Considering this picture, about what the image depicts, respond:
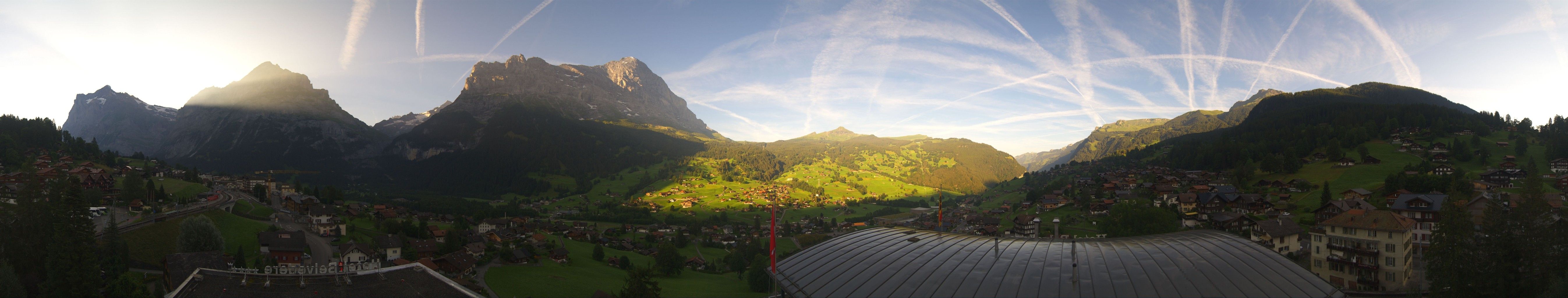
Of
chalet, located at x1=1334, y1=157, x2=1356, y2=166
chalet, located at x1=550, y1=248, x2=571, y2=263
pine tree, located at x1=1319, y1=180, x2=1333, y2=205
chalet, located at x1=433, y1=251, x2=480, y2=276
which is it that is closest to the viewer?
chalet, located at x1=433, y1=251, x2=480, y2=276

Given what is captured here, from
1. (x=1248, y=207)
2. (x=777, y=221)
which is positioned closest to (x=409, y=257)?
(x=777, y=221)

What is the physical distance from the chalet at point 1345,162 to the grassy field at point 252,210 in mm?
156910

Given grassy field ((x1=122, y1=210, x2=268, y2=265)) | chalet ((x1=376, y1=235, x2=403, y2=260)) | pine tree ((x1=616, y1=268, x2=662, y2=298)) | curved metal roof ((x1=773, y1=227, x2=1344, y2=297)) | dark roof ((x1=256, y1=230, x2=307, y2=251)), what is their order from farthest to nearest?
chalet ((x1=376, y1=235, x2=403, y2=260))
dark roof ((x1=256, y1=230, x2=307, y2=251))
grassy field ((x1=122, y1=210, x2=268, y2=265))
pine tree ((x1=616, y1=268, x2=662, y2=298))
curved metal roof ((x1=773, y1=227, x2=1344, y2=297))

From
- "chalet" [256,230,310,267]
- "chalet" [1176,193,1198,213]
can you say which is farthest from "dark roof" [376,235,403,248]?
"chalet" [1176,193,1198,213]

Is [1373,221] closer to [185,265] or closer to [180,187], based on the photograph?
[185,265]

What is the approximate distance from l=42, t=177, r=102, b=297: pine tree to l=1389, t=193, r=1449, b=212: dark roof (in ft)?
323

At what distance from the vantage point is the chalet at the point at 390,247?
55.6 m

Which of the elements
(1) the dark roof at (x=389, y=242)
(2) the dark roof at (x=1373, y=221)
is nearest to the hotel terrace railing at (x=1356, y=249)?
(2) the dark roof at (x=1373, y=221)

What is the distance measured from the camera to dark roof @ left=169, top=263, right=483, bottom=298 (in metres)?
30.4

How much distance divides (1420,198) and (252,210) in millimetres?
129453

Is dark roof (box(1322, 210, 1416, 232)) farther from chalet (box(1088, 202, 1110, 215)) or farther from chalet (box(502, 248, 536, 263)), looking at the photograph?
chalet (box(502, 248, 536, 263))

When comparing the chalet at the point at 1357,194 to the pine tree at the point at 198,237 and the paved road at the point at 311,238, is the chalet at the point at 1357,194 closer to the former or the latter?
the paved road at the point at 311,238

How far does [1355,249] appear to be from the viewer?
39.3m

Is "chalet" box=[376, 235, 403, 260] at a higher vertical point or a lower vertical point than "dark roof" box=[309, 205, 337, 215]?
lower
